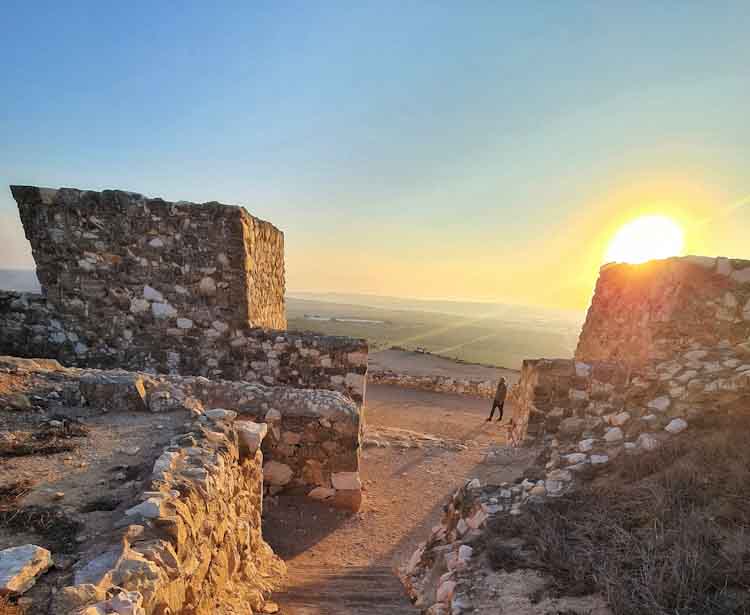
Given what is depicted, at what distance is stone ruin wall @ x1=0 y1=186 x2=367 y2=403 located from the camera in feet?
20.5

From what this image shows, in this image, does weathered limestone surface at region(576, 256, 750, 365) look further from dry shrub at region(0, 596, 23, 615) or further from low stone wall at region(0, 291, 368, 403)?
A: dry shrub at region(0, 596, 23, 615)

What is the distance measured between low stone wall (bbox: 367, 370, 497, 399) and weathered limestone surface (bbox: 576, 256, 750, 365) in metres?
9.19

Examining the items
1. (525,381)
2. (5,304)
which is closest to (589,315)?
(525,381)

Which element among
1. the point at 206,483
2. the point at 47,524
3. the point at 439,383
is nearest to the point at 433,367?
the point at 439,383

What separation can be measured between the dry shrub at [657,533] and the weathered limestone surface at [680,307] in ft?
7.47

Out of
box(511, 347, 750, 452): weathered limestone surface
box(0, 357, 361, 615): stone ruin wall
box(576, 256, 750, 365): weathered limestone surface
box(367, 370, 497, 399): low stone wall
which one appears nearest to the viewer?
box(0, 357, 361, 615): stone ruin wall

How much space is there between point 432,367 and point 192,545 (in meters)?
19.0

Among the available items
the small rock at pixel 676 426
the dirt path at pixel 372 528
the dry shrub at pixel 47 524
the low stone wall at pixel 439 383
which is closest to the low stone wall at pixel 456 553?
the dirt path at pixel 372 528

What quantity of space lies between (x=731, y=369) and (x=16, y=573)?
Answer: 641cm

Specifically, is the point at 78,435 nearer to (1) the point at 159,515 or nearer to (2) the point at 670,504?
(1) the point at 159,515

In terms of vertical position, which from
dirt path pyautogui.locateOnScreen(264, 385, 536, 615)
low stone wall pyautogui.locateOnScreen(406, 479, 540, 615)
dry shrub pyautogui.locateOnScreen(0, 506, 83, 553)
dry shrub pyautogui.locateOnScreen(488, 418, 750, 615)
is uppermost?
dry shrub pyautogui.locateOnScreen(0, 506, 83, 553)

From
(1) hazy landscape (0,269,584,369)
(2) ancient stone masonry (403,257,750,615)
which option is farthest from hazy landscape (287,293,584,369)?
(2) ancient stone masonry (403,257,750,615)

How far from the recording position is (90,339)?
6.55m

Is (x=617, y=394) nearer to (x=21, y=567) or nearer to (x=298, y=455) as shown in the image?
(x=298, y=455)
